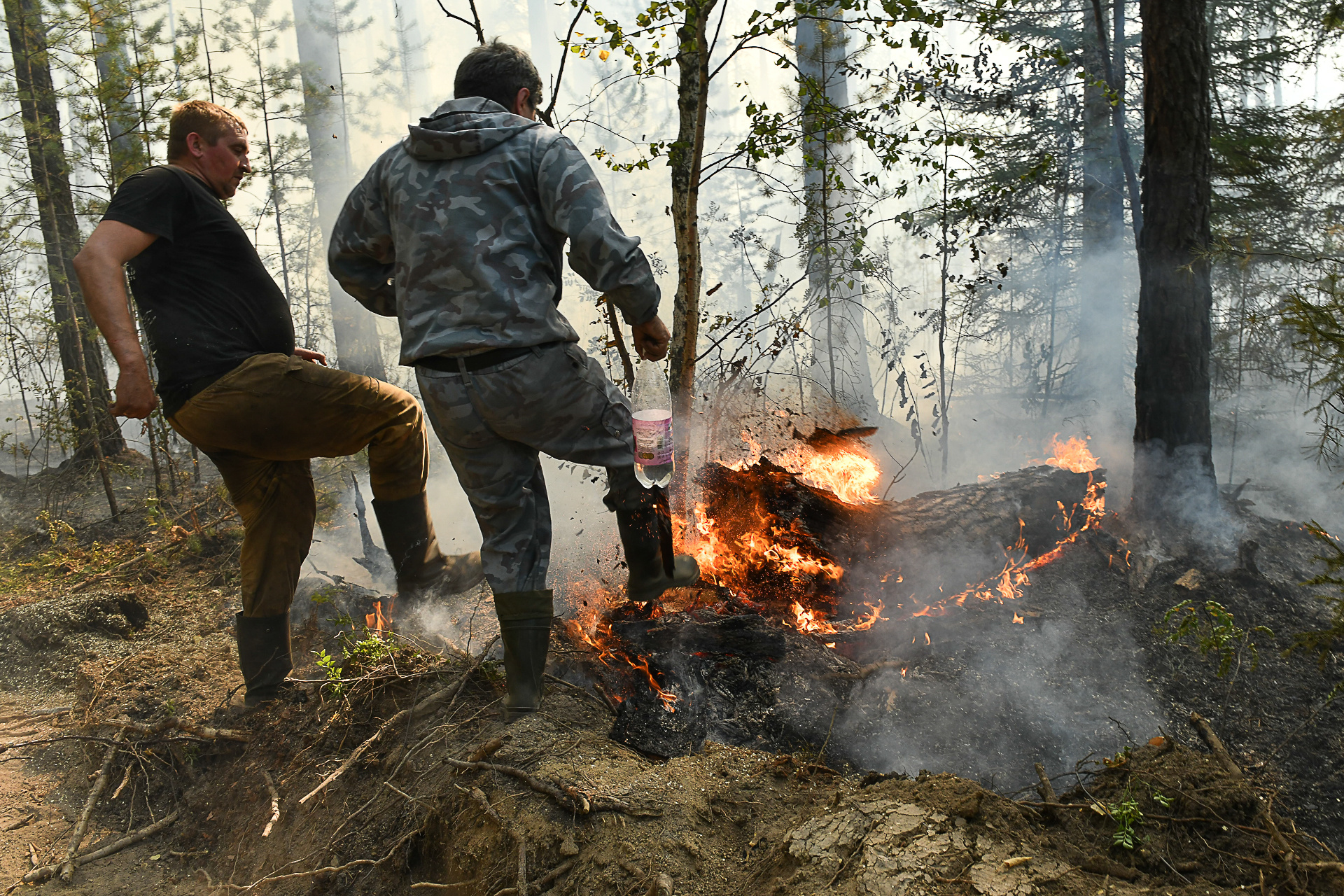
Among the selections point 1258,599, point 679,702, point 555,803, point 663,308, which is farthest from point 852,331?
point 555,803

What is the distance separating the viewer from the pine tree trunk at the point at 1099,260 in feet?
32.6

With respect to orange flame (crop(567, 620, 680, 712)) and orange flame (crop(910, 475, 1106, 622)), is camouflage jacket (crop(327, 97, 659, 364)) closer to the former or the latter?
orange flame (crop(567, 620, 680, 712))

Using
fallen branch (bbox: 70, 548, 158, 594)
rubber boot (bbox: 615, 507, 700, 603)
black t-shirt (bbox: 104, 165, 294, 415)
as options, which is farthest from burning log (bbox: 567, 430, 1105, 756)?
fallen branch (bbox: 70, 548, 158, 594)

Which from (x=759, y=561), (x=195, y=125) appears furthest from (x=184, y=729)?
(x=759, y=561)

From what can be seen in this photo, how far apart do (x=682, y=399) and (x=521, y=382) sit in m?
1.80

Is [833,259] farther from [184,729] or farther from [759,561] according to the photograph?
[184,729]

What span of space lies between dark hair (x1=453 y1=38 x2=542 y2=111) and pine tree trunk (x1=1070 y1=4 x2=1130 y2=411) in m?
9.72

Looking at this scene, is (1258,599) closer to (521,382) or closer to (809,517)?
(809,517)

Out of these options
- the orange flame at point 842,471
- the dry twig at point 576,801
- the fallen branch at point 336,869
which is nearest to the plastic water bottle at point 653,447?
the dry twig at point 576,801

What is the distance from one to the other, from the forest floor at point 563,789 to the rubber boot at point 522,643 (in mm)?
93

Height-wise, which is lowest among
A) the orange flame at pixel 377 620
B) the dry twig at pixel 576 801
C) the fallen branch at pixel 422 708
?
the orange flame at pixel 377 620

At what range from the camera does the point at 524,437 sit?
→ 2.66 metres

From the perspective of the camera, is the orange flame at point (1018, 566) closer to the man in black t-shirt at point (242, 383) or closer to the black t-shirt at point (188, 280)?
the man in black t-shirt at point (242, 383)

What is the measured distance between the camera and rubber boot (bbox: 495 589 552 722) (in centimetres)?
266
